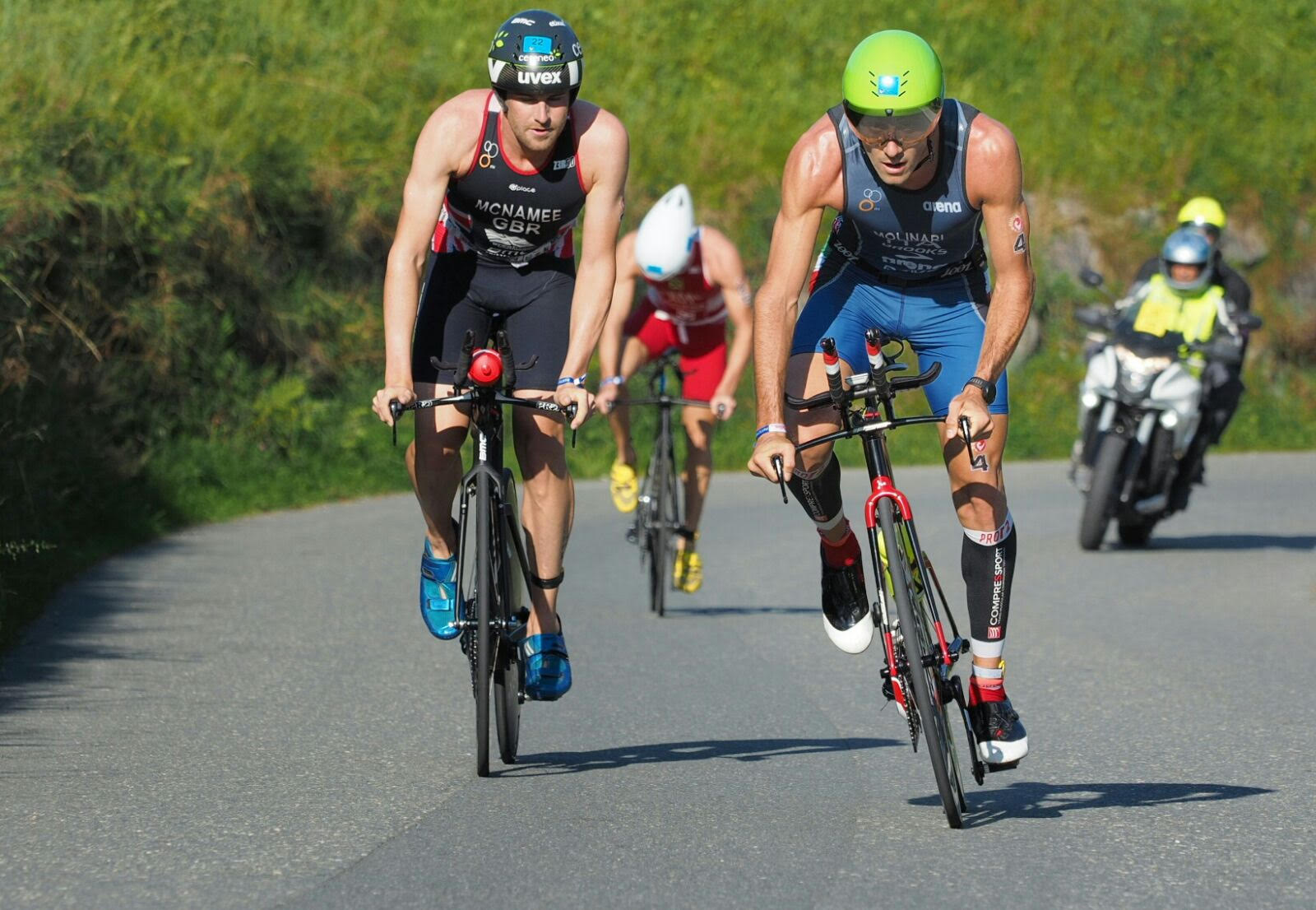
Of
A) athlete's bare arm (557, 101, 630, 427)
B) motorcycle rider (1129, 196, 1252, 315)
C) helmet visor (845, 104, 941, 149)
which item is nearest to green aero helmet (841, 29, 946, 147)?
helmet visor (845, 104, 941, 149)

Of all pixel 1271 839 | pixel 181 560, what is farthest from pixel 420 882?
pixel 181 560

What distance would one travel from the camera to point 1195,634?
9.98 meters

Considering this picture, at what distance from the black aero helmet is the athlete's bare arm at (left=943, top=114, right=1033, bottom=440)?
1.24 metres

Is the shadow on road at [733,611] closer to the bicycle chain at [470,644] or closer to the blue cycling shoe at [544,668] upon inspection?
the blue cycling shoe at [544,668]

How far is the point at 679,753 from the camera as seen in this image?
6977 mm

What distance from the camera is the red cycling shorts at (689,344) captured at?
12.0m

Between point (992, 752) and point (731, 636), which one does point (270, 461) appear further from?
point (992, 752)

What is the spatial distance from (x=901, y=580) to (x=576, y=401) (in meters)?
1.22

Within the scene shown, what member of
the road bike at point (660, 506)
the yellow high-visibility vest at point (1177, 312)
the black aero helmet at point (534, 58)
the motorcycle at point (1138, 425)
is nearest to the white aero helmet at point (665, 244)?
the road bike at point (660, 506)

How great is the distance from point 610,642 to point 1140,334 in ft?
18.7

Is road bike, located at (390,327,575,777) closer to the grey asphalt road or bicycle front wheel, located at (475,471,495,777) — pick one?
bicycle front wheel, located at (475,471,495,777)

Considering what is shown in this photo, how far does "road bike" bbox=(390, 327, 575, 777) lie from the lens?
253 inches

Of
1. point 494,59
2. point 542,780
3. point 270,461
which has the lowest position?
point 270,461

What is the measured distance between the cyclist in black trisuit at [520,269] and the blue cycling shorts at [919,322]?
0.71 meters
